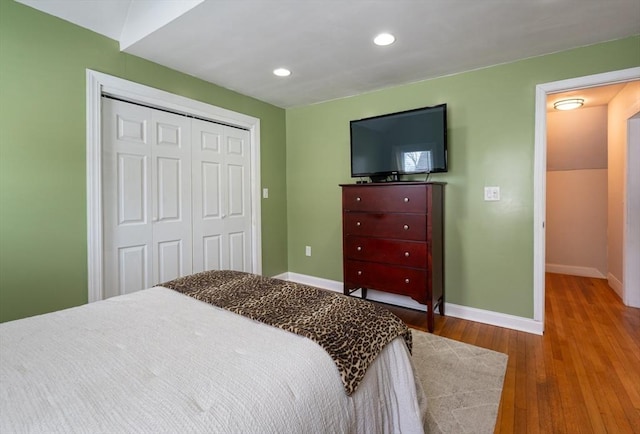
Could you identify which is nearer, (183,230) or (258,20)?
(258,20)

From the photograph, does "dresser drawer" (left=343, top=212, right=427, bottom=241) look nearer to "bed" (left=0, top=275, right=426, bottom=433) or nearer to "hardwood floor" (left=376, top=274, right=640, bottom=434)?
"hardwood floor" (left=376, top=274, right=640, bottom=434)

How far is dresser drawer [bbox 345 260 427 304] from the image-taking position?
260 centimetres

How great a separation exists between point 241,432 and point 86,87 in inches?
103

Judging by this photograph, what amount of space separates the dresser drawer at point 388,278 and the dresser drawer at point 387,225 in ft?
0.93

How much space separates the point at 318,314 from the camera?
1.28 m

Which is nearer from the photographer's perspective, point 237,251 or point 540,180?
point 540,180

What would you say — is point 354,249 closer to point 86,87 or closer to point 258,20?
point 258,20

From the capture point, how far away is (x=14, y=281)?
198cm

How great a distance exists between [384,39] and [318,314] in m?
2.01

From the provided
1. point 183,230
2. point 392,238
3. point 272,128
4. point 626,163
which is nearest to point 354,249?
point 392,238

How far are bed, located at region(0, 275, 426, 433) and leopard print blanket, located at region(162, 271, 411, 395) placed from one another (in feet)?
0.12

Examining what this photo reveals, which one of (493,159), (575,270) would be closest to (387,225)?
(493,159)

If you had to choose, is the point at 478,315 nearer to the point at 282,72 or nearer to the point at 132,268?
the point at 282,72

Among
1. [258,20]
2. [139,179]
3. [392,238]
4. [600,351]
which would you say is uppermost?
[258,20]
